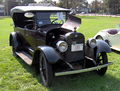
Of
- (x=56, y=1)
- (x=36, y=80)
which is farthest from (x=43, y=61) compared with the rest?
(x=56, y=1)

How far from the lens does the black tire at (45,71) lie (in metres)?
3.68

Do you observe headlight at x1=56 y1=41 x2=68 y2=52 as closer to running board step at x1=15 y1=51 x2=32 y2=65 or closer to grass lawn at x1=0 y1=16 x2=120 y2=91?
grass lawn at x1=0 y1=16 x2=120 y2=91

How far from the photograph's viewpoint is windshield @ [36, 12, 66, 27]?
496cm

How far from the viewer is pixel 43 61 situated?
4.02 meters

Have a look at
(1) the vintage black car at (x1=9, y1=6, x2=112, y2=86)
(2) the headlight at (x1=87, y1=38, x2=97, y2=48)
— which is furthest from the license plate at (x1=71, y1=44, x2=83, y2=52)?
(2) the headlight at (x1=87, y1=38, x2=97, y2=48)

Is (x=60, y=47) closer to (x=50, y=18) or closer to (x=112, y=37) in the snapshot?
(x=50, y=18)

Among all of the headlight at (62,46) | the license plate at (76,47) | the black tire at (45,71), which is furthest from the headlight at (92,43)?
the black tire at (45,71)

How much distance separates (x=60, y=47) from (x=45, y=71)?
692 mm

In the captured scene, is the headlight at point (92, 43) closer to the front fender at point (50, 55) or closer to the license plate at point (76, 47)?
the license plate at point (76, 47)

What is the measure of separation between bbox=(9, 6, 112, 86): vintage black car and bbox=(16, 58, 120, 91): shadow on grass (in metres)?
0.21

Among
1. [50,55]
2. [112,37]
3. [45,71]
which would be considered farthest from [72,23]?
[112,37]

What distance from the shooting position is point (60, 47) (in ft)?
12.7

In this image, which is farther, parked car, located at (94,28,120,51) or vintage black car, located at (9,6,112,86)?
parked car, located at (94,28,120,51)

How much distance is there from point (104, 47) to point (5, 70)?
2.90 meters
